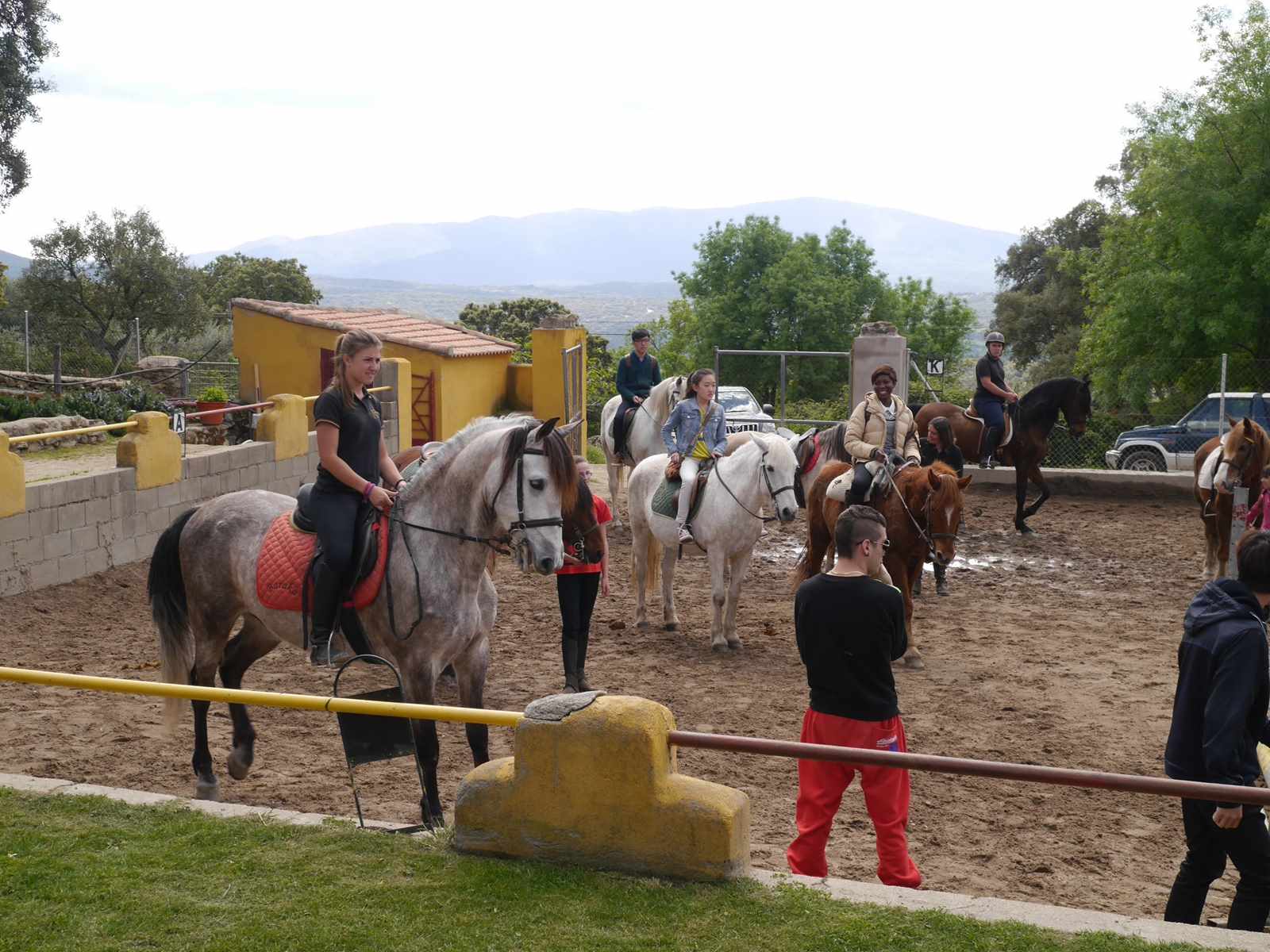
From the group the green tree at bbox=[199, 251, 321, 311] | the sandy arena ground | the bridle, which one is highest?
the green tree at bbox=[199, 251, 321, 311]

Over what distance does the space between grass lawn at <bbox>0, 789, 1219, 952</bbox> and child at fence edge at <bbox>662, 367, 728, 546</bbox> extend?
6.59m

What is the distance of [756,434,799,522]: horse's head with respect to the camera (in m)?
11.0

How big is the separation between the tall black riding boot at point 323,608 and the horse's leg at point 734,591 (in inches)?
198

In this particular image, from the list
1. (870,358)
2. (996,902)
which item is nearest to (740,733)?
(996,902)

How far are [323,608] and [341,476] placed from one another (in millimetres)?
765

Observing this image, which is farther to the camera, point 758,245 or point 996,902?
point 758,245

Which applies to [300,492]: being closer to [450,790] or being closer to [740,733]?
[450,790]

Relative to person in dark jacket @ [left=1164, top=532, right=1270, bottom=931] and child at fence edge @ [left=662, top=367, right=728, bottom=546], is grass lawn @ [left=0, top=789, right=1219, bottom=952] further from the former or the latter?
child at fence edge @ [left=662, top=367, right=728, bottom=546]

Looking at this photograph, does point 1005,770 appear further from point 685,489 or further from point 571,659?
point 685,489

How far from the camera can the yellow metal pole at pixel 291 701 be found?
16.0ft

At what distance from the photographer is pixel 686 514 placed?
37.8 ft

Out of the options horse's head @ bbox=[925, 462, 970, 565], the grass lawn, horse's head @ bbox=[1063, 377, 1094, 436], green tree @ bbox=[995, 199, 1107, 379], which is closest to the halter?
horse's head @ bbox=[925, 462, 970, 565]

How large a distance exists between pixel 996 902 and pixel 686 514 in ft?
23.1

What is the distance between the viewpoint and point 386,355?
2445 centimetres
